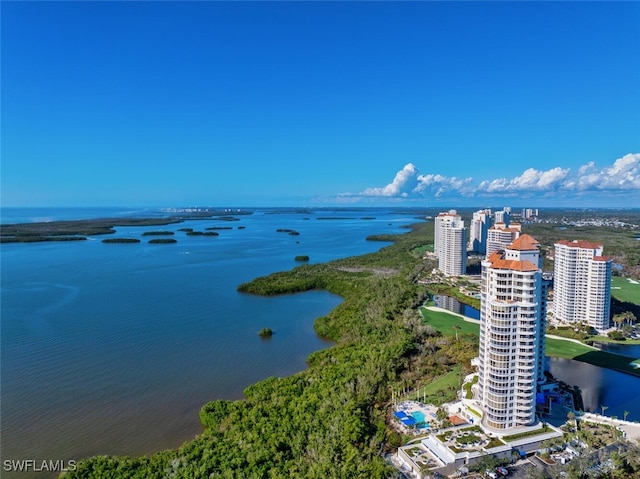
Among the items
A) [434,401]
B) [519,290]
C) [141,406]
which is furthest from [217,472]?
[519,290]

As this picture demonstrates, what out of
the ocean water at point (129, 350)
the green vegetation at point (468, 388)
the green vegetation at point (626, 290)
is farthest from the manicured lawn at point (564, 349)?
the ocean water at point (129, 350)

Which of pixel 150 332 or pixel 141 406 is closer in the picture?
pixel 141 406

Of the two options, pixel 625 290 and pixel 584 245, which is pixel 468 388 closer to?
pixel 584 245

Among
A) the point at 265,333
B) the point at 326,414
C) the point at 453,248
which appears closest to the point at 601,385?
the point at 326,414

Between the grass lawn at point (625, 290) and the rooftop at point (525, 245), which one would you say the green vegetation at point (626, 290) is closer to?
the grass lawn at point (625, 290)

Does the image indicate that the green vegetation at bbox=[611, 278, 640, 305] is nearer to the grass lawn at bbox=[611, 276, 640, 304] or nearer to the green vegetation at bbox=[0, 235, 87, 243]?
the grass lawn at bbox=[611, 276, 640, 304]

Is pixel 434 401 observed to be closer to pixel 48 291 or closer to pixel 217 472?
pixel 217 472
